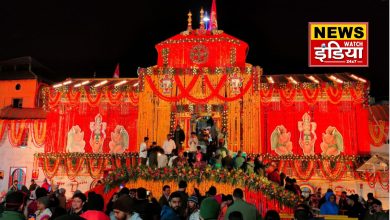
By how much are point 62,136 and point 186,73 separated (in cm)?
714

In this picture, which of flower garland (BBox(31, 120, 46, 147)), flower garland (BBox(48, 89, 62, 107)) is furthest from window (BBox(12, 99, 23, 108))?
flower garland (BBox(48, 89, 62, 107))

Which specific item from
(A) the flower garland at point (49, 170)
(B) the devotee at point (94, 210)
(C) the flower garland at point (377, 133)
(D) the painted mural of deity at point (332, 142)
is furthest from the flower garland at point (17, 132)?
(B) the devotee at point (94, 210)

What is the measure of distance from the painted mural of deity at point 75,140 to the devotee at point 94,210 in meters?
17.3

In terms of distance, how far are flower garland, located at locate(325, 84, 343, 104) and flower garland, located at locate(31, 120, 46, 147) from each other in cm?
1427

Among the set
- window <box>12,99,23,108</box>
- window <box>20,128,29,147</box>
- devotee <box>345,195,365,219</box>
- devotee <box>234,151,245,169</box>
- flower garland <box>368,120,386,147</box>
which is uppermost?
window <box>12,99,23,108</box>

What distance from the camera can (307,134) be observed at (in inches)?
814

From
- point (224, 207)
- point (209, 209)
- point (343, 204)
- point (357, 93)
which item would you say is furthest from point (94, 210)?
point (357, 93)

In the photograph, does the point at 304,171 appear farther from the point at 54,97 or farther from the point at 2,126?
the point at 2,126

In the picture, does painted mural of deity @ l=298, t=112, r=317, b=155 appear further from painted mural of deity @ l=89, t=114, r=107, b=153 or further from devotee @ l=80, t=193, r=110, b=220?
devotee @ l=80, t=193, r=110, b=220

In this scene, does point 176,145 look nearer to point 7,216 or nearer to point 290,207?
point 290,207

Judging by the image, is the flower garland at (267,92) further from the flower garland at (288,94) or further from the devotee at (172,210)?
the devotee at (172,210)

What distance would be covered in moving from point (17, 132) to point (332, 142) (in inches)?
628

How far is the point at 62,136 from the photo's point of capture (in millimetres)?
22031

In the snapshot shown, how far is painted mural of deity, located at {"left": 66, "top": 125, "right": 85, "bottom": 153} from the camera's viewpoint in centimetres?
2186
